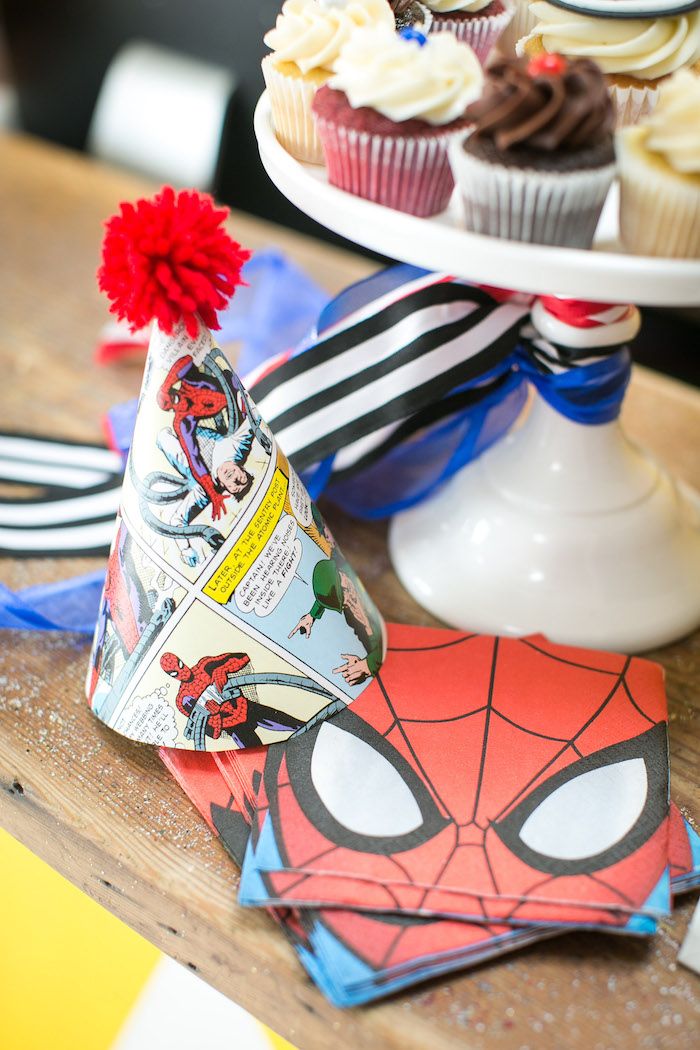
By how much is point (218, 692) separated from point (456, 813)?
15 cm

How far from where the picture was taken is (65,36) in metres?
2.04

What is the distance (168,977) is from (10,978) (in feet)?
0.30

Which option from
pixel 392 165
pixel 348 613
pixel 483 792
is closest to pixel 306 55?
pixel 392 165

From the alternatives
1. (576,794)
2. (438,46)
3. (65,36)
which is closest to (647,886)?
(576,794)

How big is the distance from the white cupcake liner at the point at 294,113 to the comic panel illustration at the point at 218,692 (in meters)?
0.29

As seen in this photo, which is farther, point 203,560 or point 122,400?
point 122,400

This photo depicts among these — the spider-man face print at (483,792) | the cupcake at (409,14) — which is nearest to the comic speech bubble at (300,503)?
the spider-man face print at (483,792)

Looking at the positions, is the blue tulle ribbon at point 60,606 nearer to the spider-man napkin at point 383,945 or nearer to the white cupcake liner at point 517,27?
the spider-man napkin at point 383,945

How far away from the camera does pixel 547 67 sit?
50 cm

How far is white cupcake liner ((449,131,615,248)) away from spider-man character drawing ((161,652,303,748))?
0.27 meters

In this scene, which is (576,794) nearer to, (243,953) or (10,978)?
(243,953)

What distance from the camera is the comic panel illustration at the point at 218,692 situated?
545mm

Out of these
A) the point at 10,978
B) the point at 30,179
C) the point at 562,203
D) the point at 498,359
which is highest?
the point at 562,203

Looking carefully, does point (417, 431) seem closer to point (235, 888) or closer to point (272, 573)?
point (272, 573)
